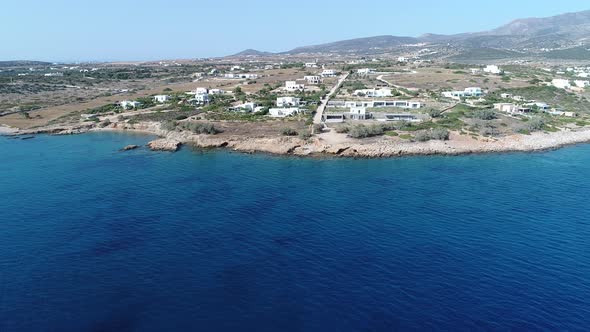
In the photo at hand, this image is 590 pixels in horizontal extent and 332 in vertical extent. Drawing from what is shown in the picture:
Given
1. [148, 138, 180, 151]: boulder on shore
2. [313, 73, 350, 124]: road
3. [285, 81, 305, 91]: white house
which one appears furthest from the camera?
[285, 81, 305, 91]: white house

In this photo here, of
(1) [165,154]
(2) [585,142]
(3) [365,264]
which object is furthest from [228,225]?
(2) [585,142]

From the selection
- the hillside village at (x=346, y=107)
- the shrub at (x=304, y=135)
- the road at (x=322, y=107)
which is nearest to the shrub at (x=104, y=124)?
the hillside village at (x=346, y=107)

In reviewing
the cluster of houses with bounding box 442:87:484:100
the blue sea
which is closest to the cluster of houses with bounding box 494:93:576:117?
the cluster of houses with bounding box 442:87:484:100

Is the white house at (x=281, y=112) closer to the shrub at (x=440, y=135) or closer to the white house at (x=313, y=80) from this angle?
the shrub at (x=440, y=135)

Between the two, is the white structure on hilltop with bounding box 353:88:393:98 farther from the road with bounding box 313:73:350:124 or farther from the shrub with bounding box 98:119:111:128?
the shrub with bounding box 98:119:111:128

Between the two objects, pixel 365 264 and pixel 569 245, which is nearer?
pixel 365 264

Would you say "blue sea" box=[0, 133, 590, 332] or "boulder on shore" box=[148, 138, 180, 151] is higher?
"boulder on shore" box=[148, 138, 180, 151]

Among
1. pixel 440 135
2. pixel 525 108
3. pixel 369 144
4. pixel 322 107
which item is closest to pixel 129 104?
pixel 322 107

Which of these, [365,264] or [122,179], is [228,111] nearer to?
[122,179]
